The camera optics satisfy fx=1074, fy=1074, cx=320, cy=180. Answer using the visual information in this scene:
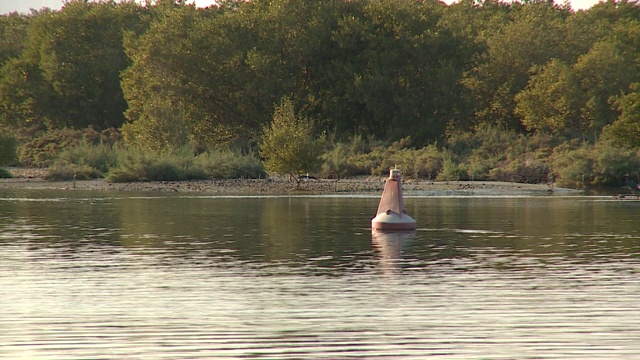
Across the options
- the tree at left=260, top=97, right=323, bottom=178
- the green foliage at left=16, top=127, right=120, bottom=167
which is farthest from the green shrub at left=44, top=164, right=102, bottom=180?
the tree at left=260, top=97, right=323, bottom=178

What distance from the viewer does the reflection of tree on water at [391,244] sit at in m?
19.4

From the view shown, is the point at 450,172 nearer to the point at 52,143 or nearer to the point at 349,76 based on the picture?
the point at 349,76

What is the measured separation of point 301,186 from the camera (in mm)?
52031

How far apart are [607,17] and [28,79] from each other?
51348 millimetres

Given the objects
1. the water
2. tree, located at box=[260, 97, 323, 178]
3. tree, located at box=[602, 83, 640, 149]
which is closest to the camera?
the water

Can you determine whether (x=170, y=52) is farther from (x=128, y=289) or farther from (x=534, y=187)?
(x=128, y=289)

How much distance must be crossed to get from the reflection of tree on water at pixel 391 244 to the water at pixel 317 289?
57 mm

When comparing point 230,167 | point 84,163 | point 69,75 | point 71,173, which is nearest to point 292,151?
point 230,167

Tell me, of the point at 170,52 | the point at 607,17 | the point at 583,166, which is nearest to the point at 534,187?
the point at 583,166

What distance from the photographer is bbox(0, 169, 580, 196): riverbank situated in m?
49.4

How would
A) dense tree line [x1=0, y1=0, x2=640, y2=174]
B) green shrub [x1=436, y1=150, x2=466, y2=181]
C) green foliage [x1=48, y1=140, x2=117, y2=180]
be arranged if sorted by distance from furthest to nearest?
dense tree line [x1=0, y1=0, x2=640, y2=174]
green foliage [x1=48, y1=140, x2=117, y2=180]
green shrub [x1=436, y1=150, x2=466, y2=181]

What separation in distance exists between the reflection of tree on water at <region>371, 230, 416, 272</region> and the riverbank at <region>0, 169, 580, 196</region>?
2109 centimetres

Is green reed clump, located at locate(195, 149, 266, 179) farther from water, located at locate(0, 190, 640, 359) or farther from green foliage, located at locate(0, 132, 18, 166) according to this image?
water, located at locate(0, 190, 640, 359)

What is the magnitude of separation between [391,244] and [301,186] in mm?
28890
